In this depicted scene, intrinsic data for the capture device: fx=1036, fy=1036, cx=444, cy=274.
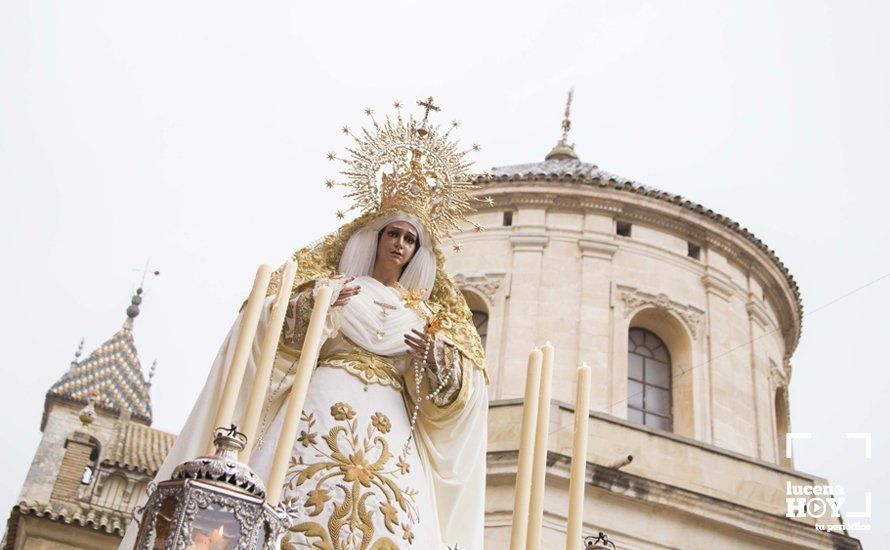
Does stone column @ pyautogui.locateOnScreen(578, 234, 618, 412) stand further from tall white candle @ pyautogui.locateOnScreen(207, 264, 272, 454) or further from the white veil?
tall white candle @ pyautogui.locateOnScreen(207, 264, 272, 454)

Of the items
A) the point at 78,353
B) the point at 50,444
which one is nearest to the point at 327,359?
the point at 50,444

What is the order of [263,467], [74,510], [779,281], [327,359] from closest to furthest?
[263,467] → [327,359] → [74,510] → [779,281]

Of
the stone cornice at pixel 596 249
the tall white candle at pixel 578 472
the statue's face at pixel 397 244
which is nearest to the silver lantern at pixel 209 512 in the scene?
the tall white candle at pixel 578 472

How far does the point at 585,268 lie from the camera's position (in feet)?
64.1

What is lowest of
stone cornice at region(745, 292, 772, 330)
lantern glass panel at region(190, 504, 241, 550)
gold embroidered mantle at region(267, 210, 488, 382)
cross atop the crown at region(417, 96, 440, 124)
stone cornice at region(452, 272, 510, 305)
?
lantern glass panel at region(190, 504, 241, 550)

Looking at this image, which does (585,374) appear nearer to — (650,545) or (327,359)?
(327,359)

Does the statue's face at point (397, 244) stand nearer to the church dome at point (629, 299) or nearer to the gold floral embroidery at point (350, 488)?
the gold floral embroidery at point (350, 488)

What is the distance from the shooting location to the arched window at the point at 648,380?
18.5 m

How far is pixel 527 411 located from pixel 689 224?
54.5ft

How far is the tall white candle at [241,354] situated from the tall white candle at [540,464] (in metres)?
1.33

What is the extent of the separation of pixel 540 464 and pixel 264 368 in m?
1.30

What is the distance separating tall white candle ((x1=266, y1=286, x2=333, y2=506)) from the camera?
4.11m

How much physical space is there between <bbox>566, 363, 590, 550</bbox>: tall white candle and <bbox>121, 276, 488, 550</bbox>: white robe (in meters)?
0.78

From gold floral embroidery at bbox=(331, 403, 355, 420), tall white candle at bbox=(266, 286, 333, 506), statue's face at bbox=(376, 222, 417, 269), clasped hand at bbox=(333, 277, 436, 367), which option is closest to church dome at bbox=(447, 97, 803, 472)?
statue's face at bbox=(376, 222, 417, 269)
